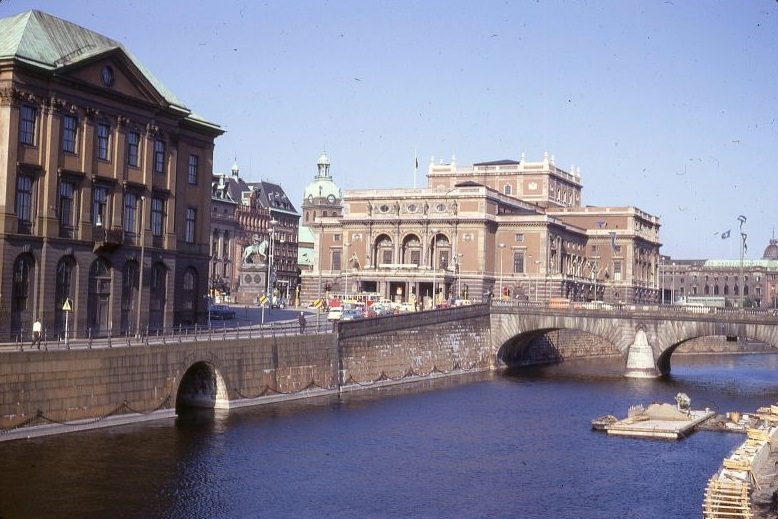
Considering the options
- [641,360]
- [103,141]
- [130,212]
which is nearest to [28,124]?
[103,141]

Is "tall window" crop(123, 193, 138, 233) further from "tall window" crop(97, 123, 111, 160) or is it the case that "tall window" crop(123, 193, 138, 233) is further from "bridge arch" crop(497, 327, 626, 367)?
"bridge arch" crop(497, 327, 626, 367)

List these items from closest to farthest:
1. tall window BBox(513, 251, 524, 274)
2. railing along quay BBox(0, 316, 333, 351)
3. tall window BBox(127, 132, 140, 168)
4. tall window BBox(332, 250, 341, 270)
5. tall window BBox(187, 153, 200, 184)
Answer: railing along quay BBox(0, 316, 333, 351) → tall window BBox(127, 132, 140, 168) → tall window BBox(187, 153, 200, 184) → tall window BBox(513, 251, 524, 274) → tall window BBox(332, 250, 341, 270)

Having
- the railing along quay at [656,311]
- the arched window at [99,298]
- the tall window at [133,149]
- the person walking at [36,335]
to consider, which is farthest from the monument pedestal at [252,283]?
the person walking at [36,335]

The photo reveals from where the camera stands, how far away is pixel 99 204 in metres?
69.9

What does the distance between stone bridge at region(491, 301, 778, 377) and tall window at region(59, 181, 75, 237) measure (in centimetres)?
5587

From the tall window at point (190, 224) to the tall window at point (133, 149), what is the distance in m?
9.05

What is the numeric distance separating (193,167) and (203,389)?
20798 mm

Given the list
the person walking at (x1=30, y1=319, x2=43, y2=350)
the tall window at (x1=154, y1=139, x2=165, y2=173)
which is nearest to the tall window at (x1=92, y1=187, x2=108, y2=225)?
the tall window at (x1=154, y1=139, x2=165, y2=173)

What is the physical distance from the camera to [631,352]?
4208 inches

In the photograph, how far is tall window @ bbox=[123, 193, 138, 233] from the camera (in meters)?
72.4

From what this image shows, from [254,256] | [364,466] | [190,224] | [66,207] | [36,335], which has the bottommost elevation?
[364,466]

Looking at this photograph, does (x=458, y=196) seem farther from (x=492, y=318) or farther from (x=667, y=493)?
(x=667, y=493)

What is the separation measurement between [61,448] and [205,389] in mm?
18680

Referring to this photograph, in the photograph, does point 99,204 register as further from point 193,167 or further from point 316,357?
point 316,357
